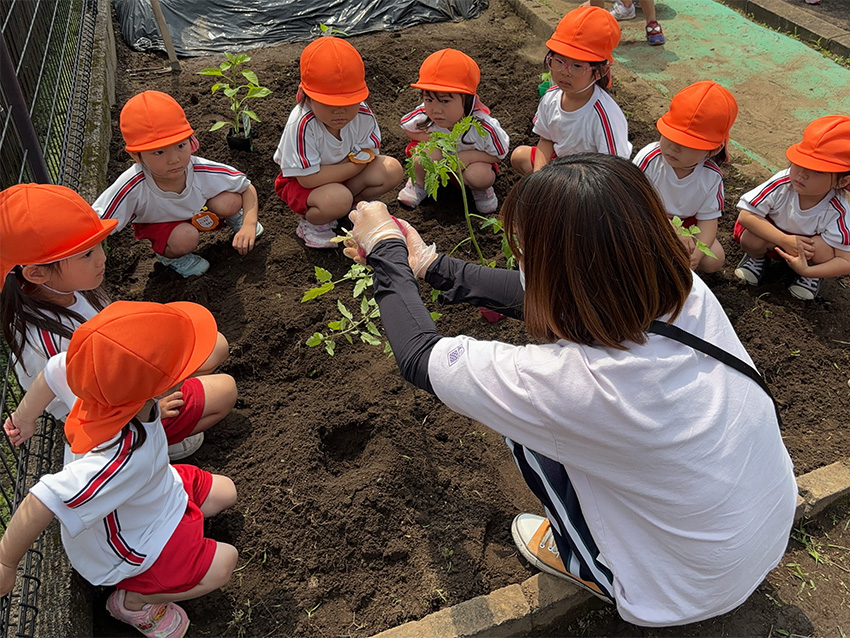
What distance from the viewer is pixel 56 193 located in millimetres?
2369

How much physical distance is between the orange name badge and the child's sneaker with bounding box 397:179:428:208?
1.13 meters

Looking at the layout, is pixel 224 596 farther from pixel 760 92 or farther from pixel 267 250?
pixel 760 92

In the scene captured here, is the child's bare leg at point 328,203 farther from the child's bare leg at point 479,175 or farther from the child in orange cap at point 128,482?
the child in orange cap at point 128,482

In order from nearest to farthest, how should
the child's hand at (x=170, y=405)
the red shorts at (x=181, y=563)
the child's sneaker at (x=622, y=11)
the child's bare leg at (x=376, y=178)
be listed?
1. the red shorts at (x=181, y=563)
2. the child's hand at (x=170, y=405)
3. the child's bare leg at (x=376, y=178)
4. the child's sneaker at (x=622, y=11)

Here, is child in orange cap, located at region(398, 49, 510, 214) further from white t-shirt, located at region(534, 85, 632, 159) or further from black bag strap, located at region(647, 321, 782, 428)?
black bag strap, located at region(647, 321, 782, 428)

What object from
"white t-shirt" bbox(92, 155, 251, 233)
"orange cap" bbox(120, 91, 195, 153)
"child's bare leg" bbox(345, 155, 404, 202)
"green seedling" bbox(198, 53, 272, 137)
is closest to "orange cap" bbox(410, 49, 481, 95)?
"child's bare leg" bbox(345, 155, 404, 202)

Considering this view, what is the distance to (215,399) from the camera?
109 inches

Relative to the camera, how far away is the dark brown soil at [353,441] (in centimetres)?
239

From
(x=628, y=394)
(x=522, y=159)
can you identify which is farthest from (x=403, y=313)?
(x=522, y=159)

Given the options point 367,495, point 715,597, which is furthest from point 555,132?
point 715,597

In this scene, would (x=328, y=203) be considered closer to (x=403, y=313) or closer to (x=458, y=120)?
(x=458, y=120)

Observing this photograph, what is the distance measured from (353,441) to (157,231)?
159 cm

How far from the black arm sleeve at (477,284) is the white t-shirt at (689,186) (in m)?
1.52

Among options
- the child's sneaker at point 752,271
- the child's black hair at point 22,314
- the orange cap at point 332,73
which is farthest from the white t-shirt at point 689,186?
the child's black hair at point 22,314
